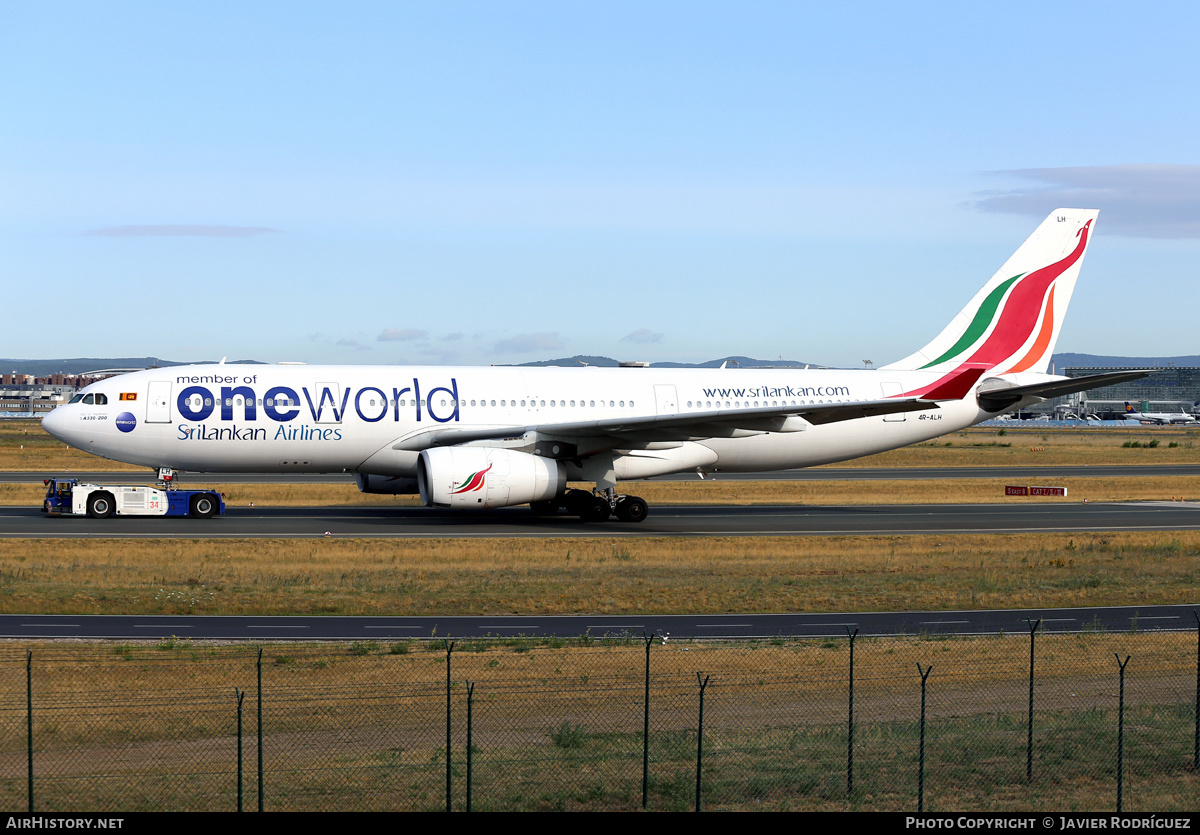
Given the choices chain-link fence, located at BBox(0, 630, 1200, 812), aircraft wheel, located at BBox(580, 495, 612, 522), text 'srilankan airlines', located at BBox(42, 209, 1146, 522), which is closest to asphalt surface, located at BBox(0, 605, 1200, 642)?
chain-link fence, located at BBox(0, 630, 1200, 812)

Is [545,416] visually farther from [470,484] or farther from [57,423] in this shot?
[57,423]

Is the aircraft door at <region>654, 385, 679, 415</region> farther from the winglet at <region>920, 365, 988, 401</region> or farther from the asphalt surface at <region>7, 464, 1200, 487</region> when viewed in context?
the asphalt surface at <region>7, 464, 1200, 487</region>

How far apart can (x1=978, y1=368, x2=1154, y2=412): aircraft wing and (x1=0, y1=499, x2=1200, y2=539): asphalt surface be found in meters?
5.00

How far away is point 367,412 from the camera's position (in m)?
44.0

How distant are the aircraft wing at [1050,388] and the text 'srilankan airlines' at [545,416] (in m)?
0.09

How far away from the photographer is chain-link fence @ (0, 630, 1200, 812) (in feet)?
49.4

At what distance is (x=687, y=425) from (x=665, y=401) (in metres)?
5.73

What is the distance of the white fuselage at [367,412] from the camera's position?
142 ft

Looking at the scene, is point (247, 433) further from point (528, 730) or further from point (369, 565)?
point (528, 730)

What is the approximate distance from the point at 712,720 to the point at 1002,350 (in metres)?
38.1

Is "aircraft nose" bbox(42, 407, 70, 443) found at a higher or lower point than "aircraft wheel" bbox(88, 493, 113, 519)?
higher

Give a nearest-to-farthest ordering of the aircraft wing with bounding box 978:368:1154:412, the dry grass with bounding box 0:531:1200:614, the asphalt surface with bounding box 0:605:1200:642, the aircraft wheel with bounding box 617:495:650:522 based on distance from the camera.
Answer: the asphalt surface with bounding box 0:605:1200:642 < the dry grass with bounding box 0:531:1200:614 < the aircraft wing with bounding box 978:368:1154:412 < the aircraft wheel with bounding box 617:495:650:522

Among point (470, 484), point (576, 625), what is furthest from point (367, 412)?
point (576, 625)
